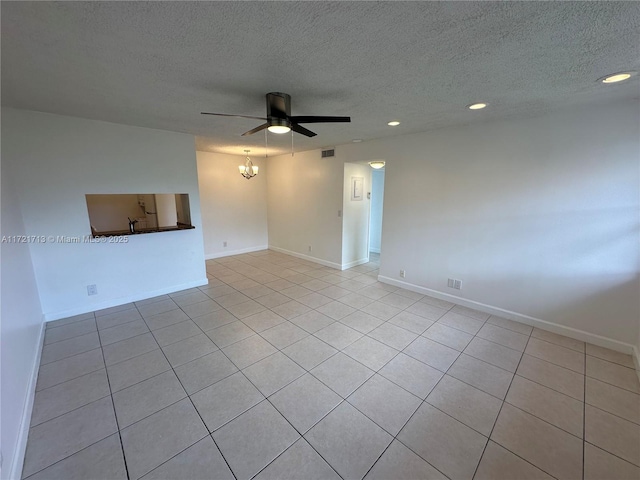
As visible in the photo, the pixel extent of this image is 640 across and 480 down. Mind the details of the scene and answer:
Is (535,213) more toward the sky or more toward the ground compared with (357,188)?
more toward the ground

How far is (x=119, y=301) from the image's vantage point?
358cm

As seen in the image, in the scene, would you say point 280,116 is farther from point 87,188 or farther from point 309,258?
point 309,258

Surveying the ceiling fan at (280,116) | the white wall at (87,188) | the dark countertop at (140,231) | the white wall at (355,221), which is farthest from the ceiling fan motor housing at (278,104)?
the white wall at (355,221)

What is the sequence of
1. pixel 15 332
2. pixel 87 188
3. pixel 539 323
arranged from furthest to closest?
pixel 87 188
pixel 539 323
pixel 15 332

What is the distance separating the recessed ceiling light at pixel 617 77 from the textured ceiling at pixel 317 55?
66 mm

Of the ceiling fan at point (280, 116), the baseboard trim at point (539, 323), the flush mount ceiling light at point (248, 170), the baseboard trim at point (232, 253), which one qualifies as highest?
the ceiling fan at point (280, 116)

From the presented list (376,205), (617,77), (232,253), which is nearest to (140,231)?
(232,253)

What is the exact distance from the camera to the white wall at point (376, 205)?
6.27m

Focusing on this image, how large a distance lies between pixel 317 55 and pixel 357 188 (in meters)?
3.70

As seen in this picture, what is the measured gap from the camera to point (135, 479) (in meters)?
1.44

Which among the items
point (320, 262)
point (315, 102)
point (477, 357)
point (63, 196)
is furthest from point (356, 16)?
point (320, 262)

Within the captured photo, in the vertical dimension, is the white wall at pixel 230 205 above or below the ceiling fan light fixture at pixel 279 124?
below

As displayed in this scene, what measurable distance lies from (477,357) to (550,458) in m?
0.97

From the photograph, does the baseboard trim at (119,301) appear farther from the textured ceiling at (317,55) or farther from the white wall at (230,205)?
the textured ceiling at (317,55)
